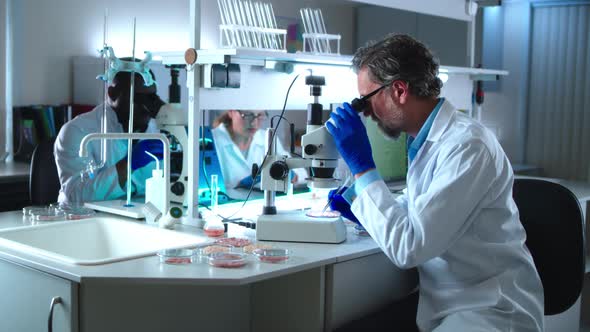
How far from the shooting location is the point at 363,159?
1773 millimetres

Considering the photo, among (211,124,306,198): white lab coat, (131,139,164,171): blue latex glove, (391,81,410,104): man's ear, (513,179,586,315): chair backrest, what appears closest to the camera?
(391,81,410,104): man's ear

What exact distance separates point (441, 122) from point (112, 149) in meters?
1.56

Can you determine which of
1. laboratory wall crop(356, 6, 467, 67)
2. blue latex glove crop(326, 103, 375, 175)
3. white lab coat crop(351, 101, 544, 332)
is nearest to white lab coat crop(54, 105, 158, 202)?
blue latex glove crop(326, 103, 375, 175)

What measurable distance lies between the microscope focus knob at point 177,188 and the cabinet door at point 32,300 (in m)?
0.67

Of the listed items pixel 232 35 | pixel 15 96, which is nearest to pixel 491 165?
pixel 232 35

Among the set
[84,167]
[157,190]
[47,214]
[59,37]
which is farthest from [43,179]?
[59,37]

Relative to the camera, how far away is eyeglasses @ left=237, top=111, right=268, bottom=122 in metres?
4.05

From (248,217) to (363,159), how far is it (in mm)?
671

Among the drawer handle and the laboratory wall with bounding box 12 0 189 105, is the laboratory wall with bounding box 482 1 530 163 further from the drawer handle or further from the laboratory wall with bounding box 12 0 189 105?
the drawer handle

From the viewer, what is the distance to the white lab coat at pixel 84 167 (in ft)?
8.17

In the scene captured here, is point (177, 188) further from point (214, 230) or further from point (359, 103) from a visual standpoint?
point (359, 103)

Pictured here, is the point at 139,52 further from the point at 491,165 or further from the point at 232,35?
the point at 491,165

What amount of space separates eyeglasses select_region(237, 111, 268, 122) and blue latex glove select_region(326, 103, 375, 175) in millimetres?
2225

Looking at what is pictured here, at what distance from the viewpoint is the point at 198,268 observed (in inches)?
64.1
